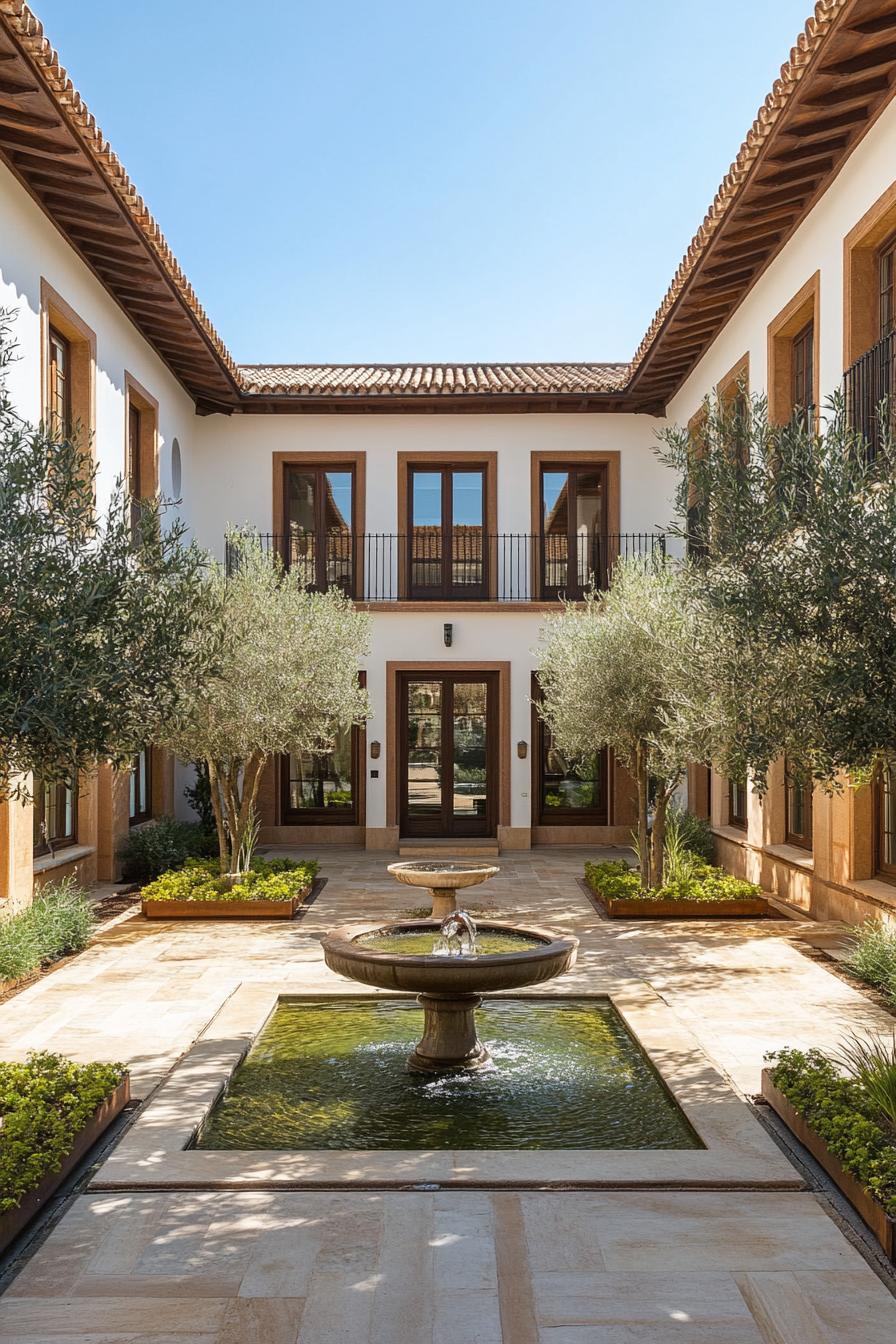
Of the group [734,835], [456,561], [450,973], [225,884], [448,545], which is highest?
[448,545]

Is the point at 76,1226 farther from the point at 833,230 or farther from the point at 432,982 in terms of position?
the point at 833,230

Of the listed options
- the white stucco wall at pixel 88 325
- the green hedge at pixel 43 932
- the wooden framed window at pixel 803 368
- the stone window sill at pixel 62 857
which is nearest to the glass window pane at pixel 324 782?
the white stucco wall at pixel 88 325

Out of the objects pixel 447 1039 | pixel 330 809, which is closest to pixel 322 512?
pixel 330 809

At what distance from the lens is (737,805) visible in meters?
14.2

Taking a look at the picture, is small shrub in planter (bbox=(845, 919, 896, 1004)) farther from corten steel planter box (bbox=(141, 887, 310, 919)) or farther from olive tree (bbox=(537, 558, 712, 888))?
corten steel planter box (bbox=(141, 887, 310, 919))

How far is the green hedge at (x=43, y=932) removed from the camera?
26.9ft

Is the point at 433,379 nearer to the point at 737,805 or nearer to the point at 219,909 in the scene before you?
the point at 737,805

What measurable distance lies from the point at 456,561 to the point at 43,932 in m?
9.90

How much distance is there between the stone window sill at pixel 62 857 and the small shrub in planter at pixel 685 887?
17.6 feet

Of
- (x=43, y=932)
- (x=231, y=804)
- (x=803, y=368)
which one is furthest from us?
(x=231, y=804)

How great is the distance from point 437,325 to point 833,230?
1204 centimetres

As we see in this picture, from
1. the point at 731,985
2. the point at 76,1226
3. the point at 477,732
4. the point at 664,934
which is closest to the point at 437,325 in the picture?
the point at 477,732

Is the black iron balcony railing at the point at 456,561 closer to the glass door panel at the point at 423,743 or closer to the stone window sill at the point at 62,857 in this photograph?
the glass door panel at the point at 423,743

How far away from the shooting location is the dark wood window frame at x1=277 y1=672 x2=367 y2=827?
57.2 ft
